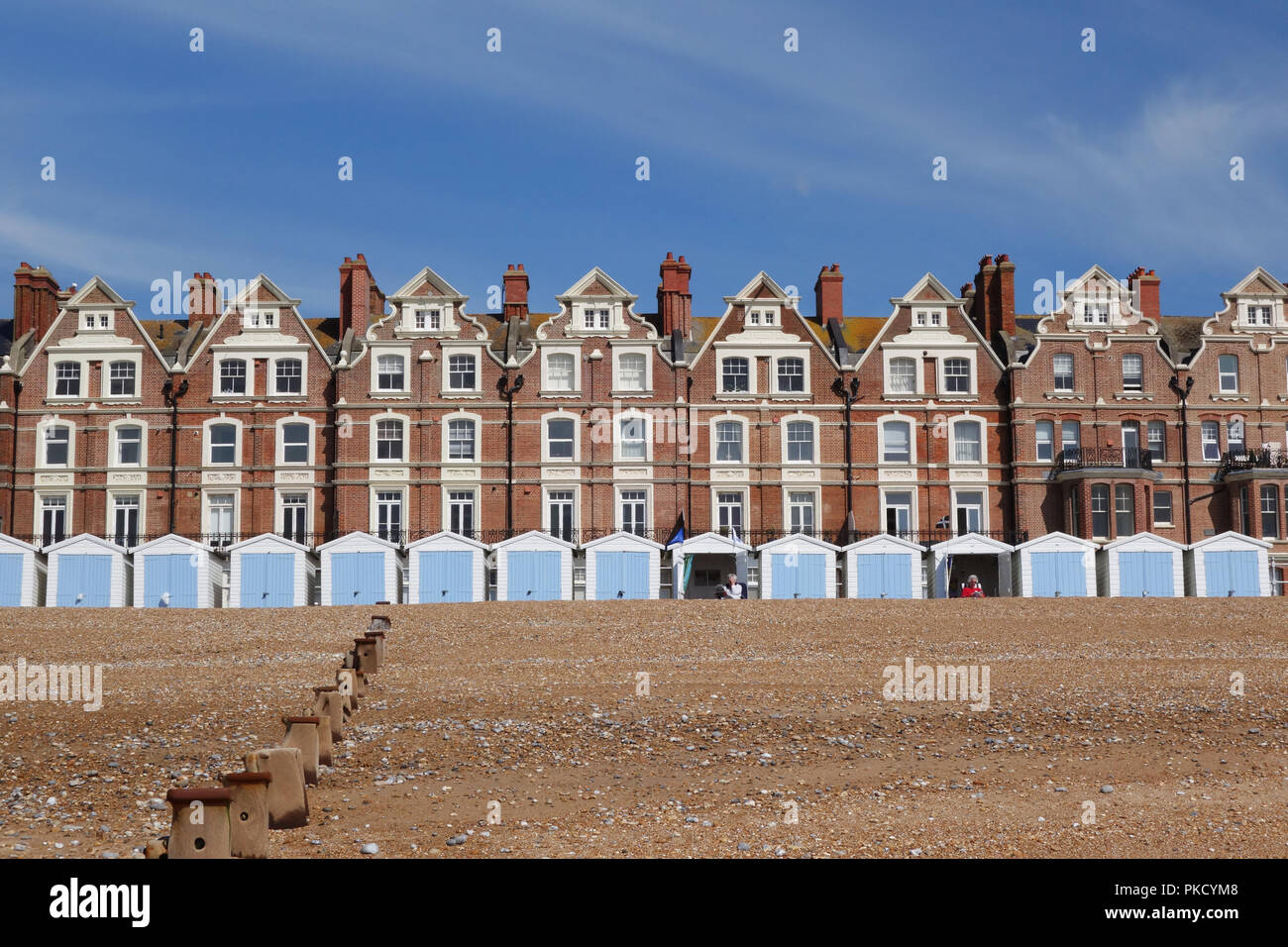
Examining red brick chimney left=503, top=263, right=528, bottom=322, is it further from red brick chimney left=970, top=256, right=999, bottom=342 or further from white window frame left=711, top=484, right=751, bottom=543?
red brick chimney left=970, top=256, right=999, bottom=342

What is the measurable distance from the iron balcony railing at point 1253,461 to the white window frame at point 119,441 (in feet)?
130

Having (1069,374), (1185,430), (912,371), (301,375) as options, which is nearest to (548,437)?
(301,375)

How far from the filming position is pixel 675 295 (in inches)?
1939

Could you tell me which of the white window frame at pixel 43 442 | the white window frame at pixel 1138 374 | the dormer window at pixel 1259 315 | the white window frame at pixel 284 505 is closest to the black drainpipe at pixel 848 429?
the white window frame at pixel 1138 374

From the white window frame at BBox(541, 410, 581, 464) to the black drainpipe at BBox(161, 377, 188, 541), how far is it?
384 inches

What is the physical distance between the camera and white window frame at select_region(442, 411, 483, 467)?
152 ft

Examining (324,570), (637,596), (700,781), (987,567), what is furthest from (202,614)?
(987,567)

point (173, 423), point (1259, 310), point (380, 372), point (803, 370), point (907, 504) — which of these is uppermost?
point (1259, 310)

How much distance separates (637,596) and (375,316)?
55.8ft

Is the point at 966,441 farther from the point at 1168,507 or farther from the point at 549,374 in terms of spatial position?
the point at 549,374

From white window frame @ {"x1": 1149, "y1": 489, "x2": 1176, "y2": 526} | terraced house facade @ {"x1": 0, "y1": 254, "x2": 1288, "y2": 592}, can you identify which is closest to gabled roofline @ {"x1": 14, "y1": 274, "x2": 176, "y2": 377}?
Result: terraced house facade @ {"x1": 0, "y1": 254, "x2": 1288, "y2": 592}

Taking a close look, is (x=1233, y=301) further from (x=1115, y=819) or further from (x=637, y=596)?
(x=1115, y=819)

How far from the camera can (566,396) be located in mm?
47125

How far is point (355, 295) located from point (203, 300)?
23.7ft
